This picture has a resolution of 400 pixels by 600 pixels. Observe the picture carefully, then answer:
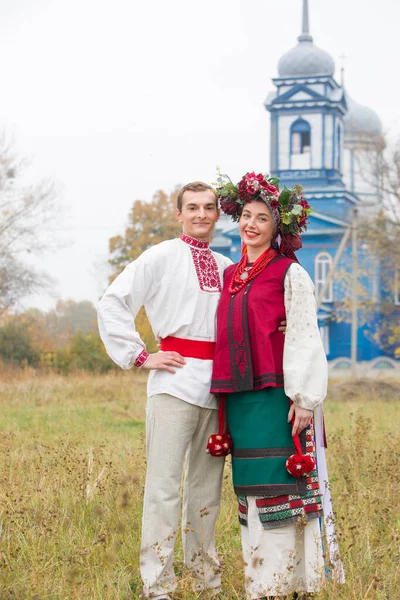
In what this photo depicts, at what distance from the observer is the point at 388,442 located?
8117 mm

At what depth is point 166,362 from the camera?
451 cm

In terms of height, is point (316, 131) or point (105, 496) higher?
point (316, 131)

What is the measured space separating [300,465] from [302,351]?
517mm

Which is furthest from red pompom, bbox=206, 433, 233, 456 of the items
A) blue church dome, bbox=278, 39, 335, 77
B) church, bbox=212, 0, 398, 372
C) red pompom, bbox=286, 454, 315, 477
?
blue church dome, bbox=278, 39, 335, 77

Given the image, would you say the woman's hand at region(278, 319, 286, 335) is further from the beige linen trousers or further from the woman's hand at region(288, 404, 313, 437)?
the beige linen trousers

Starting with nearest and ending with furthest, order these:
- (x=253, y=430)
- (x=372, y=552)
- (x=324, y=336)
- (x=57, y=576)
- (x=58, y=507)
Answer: (x=253, y=430) → (x=57, y=576) → (x=372, y=552) → (x=58, y=507) → (x=324, y=336)

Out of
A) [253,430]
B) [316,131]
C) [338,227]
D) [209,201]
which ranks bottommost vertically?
[253,430]

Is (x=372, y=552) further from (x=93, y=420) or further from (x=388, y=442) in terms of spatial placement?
(x=93, y=420)

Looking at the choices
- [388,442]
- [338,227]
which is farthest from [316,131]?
[388,442]

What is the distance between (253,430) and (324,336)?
35973 mm

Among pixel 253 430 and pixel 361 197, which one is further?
pixel 361 197

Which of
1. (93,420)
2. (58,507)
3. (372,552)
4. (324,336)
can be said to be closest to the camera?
(372,552)

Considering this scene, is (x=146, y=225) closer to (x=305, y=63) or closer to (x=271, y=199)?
(x=305, y=63)

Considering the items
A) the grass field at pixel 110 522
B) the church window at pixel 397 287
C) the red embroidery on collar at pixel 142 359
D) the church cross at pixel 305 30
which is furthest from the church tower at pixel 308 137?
the red embroidery on collar at pixel 142 359
